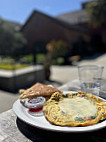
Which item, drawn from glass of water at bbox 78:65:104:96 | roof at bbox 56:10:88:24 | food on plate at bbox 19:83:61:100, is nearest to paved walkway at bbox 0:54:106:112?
food on plate at bbox 19:83:61:100

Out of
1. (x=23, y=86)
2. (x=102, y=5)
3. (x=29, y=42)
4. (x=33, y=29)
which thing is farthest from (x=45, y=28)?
(x=23, y=86)

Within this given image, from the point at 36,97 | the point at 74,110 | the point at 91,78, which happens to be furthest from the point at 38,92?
the point at 91,78

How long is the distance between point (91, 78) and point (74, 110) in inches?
22.8

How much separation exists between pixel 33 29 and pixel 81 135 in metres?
18.2

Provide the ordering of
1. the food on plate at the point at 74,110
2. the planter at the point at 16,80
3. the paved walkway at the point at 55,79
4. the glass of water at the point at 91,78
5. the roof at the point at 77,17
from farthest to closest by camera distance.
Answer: the roof at the point at 77,17 → the planter at the point at 16,80 → the paved walkway at the point at 55,79 → the glass of water at the point at 91,78 → the food on plate at the point at 74,110

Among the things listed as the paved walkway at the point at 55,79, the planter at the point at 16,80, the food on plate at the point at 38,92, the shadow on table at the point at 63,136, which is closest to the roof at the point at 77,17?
the paved walkway at the point at 55,79

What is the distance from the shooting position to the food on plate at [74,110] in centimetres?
78

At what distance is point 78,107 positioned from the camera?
925mm

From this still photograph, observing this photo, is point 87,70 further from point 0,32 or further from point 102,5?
point 102,5

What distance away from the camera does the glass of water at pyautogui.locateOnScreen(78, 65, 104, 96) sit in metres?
1.33

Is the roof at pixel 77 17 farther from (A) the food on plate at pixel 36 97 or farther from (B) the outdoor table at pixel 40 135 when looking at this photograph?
(B) the outdoor table at pixel 40 135

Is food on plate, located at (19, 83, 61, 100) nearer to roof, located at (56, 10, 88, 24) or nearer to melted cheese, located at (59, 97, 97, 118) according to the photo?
melted cheese, located at (59, 97, 97, 118)

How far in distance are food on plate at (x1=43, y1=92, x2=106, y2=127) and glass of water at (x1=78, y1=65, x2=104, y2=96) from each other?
0.26m

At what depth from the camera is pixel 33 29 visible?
1783cm
